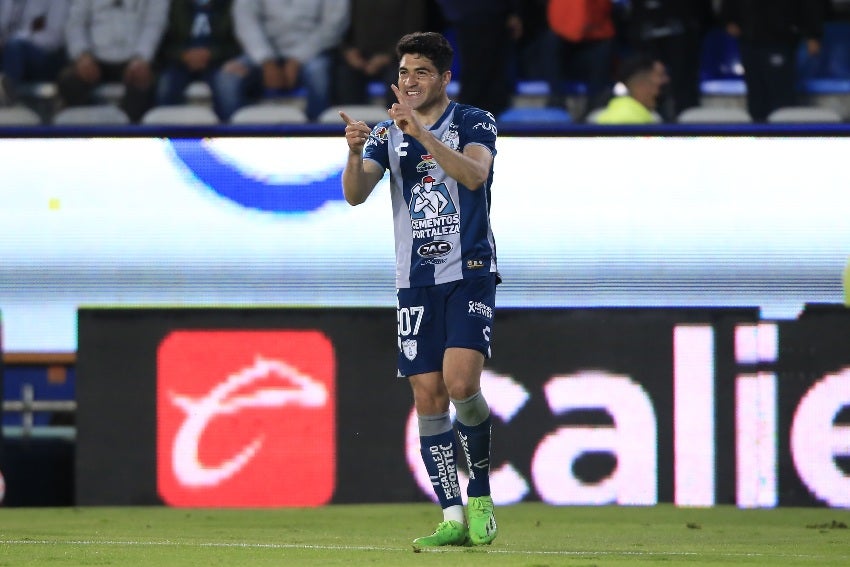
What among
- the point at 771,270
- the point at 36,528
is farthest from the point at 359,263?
the point at 36,528

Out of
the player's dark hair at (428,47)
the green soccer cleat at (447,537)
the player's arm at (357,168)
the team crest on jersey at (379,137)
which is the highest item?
the player's dark hair at (428,47)

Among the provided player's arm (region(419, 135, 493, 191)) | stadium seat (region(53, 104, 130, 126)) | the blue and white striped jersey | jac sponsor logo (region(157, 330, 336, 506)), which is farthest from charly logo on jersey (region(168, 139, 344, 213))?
player's arm (region(419, 135, 493, 191))

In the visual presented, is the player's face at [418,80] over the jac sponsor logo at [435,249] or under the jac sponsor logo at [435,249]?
over

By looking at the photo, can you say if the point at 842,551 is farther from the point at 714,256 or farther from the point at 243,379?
the point at 714,256

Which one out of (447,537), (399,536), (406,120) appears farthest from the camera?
(399,536)

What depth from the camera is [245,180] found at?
10094mm

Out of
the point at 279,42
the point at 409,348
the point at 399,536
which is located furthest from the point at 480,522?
the point at 279,42

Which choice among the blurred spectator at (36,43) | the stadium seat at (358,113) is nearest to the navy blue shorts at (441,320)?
the stadium seat at (358,113)

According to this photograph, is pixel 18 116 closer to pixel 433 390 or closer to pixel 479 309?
pixel 433 390

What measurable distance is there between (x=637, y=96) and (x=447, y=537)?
5.22 meters

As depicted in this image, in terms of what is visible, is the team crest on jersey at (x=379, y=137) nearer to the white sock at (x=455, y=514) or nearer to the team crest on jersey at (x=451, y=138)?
the team crest on jersey at (x=451, y=138)

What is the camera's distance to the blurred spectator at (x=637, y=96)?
10.1 m

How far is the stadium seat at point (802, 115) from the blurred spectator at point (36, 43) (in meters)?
5.09

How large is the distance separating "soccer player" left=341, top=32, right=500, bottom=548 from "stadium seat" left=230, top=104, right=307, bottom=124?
4.89m
